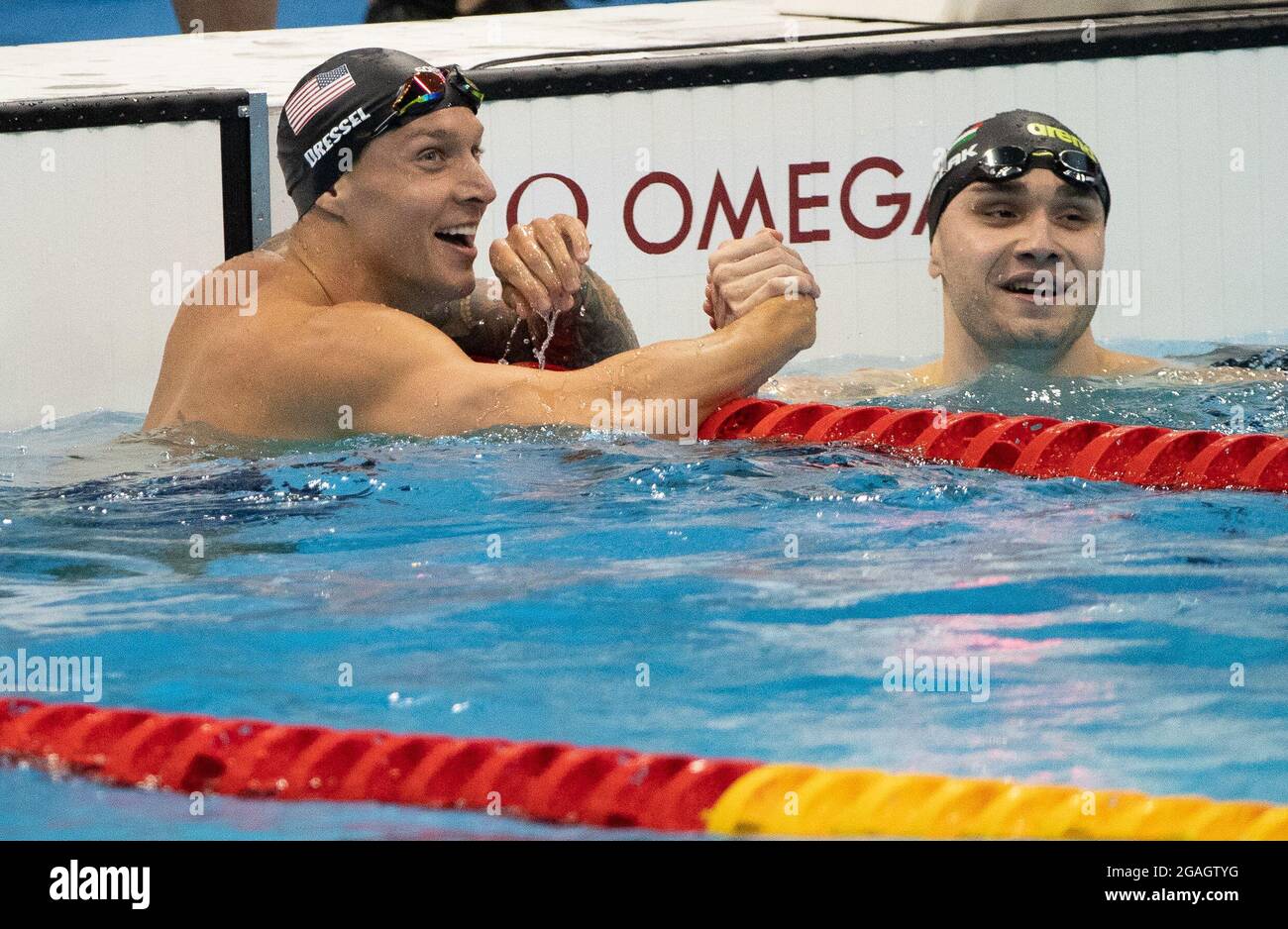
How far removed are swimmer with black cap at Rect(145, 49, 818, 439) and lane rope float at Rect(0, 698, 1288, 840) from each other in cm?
146

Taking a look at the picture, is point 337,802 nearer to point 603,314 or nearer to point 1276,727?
point 1276,727

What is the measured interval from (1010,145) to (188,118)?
2.64 m

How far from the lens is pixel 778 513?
3.18 metres

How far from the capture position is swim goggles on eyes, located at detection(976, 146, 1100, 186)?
4141 mm

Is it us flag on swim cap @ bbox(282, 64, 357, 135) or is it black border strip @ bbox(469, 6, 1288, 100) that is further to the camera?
black border strip @ bbox(469, 6, 1288, 100)

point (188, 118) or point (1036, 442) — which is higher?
point (188, 118)

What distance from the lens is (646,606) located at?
2629mm

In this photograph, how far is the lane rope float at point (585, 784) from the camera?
1807 mm

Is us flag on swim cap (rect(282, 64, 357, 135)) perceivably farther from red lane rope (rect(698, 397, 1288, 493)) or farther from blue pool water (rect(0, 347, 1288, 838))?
red lane rope (rect(698, 397, 1288, 493))

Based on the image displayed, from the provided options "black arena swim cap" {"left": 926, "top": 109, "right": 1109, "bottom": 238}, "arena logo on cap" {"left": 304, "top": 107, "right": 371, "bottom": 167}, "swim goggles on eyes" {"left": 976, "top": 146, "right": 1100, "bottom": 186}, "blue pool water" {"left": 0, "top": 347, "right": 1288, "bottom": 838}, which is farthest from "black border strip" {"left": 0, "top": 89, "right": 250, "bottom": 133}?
"swim goggles on eyes" {"left": 976, "top": 146, "right": 1100, "bottom": 186}

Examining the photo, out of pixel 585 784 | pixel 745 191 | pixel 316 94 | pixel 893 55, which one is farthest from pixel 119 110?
pixel 585 784

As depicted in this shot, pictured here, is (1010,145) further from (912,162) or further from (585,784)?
(585,784)
